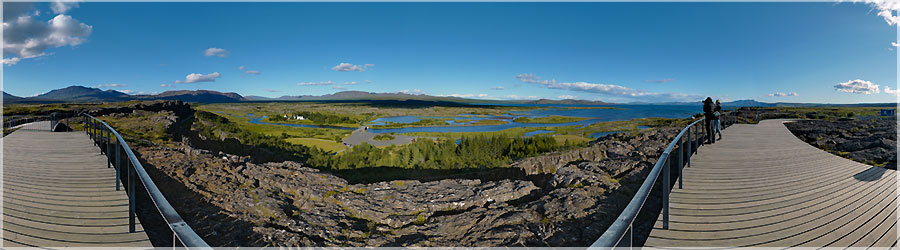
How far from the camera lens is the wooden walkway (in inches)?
128

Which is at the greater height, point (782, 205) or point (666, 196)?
point (666, 196)

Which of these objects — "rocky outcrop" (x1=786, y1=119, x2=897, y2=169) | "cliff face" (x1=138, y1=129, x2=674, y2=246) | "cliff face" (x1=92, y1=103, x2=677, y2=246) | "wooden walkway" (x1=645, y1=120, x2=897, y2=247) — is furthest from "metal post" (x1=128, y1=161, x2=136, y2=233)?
"rocky outcrop" (x1=786, y1=119, x2=897, y2=169)

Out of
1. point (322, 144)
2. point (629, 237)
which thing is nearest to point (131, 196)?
point (629, 237)

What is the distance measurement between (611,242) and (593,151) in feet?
67.0

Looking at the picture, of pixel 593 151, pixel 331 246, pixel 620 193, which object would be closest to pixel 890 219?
pixel 620 193

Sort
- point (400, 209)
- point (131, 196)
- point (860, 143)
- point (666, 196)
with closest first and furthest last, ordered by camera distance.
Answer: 1. point (666, 196)
2. point (131, 196)
3. point (860, 143)
4. point (400, 209)

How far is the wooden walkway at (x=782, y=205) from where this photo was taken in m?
3.24

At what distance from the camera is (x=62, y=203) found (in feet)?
15.3

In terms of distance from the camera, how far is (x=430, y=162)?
31.7 metres

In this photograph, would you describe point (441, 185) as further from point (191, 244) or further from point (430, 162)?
point (430, 162)

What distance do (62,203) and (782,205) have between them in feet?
30.9

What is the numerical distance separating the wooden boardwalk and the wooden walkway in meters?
5.87

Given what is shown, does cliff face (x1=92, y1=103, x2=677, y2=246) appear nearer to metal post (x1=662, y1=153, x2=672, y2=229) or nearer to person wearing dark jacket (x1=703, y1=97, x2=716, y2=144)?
metal post (x1=662, y1=153, x2=672, y2=229)

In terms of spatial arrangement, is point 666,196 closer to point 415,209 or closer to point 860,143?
point 415,209
